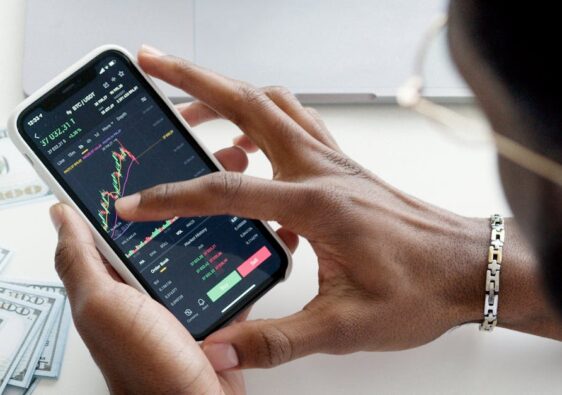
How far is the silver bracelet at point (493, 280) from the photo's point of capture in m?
0.77

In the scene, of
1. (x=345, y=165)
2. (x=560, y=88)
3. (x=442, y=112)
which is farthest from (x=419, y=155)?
(x=560, y=88)

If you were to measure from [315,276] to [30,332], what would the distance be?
0.32 metres

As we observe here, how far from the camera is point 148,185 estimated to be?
779 millimetres

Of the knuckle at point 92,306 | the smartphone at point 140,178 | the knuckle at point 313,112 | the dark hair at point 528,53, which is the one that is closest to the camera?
the dark hair at point 528,53

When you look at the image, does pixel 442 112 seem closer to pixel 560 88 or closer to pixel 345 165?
pixel 345 165

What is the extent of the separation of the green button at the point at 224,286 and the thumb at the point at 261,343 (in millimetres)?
83

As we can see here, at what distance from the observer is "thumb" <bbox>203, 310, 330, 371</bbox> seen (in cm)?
69

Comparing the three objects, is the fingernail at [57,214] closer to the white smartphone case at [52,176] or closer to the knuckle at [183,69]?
the white smartphone case at [52,176]

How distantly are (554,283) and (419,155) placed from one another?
481mm

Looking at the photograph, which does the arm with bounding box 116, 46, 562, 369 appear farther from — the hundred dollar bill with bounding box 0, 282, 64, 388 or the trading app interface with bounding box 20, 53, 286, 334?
the hundred dollar bill with bounding box 0, 282, 64, 388

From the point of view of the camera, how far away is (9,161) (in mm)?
882

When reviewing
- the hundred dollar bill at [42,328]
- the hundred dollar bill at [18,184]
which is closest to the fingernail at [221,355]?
the hundred dollar bill at [42,328]

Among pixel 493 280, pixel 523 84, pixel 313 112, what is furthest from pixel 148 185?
pixel 523 84

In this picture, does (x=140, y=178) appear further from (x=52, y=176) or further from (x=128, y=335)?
(x=128, y=335)
